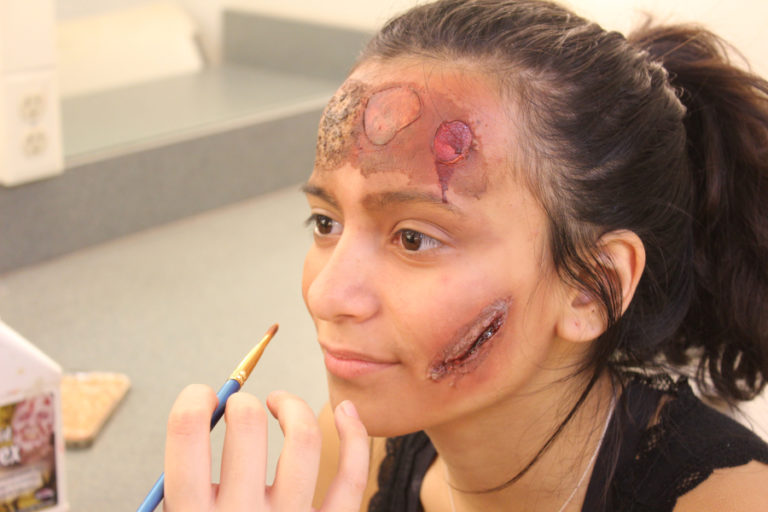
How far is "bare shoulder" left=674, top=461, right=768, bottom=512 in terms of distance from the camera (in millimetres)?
733

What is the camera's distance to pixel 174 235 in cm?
173

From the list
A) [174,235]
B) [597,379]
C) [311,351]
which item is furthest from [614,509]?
[174,235]

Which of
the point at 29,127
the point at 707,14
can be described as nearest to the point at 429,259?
the point at 707,14

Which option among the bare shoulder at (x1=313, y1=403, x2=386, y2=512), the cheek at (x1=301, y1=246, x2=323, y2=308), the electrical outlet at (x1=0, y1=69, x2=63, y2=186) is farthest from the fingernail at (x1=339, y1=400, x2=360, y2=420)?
the electrical outlet at (x1=0, y1=69, x2=63, y2=186)

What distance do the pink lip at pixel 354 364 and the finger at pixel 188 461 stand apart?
0.46 ft

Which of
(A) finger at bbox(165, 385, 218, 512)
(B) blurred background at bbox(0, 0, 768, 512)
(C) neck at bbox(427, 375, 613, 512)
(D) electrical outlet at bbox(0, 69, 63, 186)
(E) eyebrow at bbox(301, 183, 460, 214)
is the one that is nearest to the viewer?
(A) finger at bbox(165, 385, 218, 512)

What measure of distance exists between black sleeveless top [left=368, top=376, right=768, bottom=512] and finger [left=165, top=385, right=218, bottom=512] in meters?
0.41

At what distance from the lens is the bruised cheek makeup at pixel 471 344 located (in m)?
0.71

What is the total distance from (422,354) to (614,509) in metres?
0.28

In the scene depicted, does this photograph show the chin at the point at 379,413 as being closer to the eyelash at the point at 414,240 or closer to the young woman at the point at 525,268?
the young woman at the point at 525,268

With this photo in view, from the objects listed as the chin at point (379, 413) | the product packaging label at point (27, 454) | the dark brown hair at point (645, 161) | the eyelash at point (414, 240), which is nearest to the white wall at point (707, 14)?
the dark brown hair at point (645, 161)

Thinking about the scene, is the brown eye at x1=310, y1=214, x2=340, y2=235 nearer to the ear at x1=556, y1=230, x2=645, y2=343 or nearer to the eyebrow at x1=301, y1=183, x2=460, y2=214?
the eyebrow at x1=301, y1=183, x2=460, y2=214

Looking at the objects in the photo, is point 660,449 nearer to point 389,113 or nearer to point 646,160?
point 646,160

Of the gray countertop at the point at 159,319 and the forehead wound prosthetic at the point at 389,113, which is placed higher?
the forehead wound prosthetic at the point at 389,113
